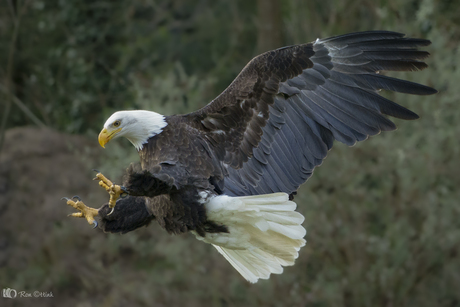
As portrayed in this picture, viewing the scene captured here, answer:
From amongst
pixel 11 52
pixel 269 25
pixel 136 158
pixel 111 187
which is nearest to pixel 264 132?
pixel 111 187

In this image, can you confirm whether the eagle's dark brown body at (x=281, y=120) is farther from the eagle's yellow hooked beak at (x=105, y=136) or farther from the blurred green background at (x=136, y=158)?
the blurred green background at (x=136, y=158)

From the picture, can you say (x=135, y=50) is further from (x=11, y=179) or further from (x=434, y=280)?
(x=434, y=280)

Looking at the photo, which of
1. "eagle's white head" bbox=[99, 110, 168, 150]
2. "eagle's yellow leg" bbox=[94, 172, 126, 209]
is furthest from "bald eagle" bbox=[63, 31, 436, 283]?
"eagle's yellow leg" bbox=[94, 172, 126, 209]

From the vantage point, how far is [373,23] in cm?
873

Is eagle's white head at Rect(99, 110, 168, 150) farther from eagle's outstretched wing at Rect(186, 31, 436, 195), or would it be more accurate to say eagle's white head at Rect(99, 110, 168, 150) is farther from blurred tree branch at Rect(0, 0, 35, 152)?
blurred tree branch at Rect(0, 0, 35, 152)

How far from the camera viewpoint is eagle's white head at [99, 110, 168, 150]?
3789 millimetres

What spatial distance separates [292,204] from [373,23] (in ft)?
18.5

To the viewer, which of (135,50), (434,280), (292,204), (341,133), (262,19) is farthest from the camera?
(135,50)

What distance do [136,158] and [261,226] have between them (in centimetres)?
351

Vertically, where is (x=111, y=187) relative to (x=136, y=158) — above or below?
above

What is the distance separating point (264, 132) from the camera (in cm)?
399

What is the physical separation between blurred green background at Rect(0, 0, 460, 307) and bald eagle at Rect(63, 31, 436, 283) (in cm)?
325

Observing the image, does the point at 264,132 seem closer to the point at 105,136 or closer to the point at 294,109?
the point at 294,109

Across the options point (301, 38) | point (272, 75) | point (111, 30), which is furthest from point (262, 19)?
point (272, 75)
